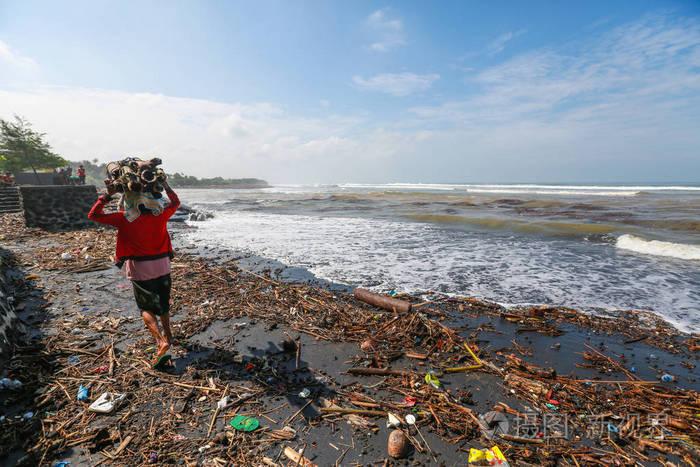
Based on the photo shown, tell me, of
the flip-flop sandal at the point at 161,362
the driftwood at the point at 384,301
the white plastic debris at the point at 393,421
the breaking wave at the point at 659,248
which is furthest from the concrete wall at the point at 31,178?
the breaking wave at the point at 659,248

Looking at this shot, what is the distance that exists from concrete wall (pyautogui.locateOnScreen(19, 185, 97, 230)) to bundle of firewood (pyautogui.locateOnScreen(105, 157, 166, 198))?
12.7 m

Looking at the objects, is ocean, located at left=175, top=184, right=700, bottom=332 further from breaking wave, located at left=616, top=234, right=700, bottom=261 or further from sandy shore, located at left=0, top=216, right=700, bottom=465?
sandy shore, located at left=0, top=216, right=700, bottom=465

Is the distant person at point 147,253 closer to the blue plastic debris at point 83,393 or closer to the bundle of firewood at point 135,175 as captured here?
the bundle of firewood at point 135,175

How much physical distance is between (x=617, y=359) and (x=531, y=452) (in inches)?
112

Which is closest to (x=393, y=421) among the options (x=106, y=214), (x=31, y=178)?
(x=106, y=214)

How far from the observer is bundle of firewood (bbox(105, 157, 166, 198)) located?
11.2 ft

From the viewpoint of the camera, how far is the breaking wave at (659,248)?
394 inches

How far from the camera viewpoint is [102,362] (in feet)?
12.5

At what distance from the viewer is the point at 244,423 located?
9.59ft

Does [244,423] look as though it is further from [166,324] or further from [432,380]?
[432,380]

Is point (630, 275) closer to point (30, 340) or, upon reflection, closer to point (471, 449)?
point (471, 449)

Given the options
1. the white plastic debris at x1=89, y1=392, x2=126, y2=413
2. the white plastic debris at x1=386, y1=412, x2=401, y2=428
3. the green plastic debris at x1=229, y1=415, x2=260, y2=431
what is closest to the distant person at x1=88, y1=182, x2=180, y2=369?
the white plastic debris at x1=89, y1=392, x2=126, y2=413

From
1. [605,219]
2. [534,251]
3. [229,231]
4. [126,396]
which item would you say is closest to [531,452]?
[126,396]

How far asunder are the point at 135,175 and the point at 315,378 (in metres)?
→ 3.31
